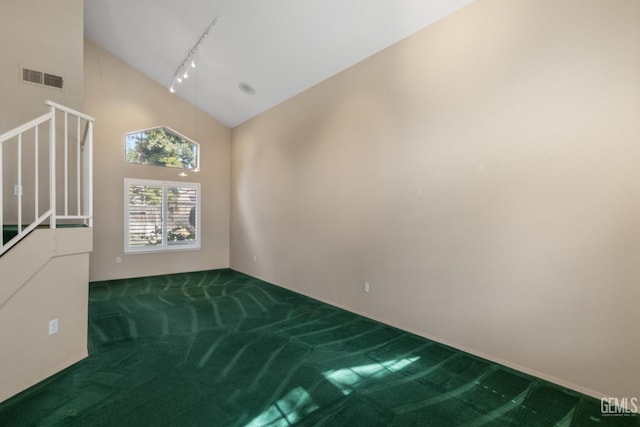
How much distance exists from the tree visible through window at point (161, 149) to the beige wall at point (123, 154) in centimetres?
13

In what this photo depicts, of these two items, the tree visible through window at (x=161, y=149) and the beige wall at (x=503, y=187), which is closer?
the beige wall at (x=503, y=187)

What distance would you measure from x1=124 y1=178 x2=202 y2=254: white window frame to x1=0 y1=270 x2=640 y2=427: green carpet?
2.67 metres

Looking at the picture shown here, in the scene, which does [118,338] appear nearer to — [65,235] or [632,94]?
[65,235]

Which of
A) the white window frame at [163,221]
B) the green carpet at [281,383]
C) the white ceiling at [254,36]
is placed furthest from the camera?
the white window frame at [163,221]

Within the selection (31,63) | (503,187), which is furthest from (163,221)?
(503,187)

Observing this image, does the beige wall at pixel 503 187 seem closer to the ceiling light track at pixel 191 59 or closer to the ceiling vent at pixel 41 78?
the ceiling light track at pixel 191 59

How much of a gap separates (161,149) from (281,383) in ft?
19.7

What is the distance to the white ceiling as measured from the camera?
11.1 ft

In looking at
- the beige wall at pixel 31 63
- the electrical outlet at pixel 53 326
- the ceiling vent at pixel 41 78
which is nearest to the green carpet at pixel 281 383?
the electrical outlet at pixel 53 326

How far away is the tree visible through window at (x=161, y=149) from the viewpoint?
20.5ft

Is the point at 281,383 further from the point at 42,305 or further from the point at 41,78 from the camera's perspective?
the point at 41,78

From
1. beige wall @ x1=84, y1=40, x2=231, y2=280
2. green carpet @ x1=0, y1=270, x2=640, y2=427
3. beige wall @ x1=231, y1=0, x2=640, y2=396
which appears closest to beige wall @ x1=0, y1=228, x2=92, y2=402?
green carpet @ x1=0, y1=270, x2=640, y2=427

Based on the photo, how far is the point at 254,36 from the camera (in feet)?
13.6

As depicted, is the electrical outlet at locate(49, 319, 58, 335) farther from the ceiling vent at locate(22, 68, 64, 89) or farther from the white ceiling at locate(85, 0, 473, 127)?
the white ceiling at locate(85, 0, 473, 127)
